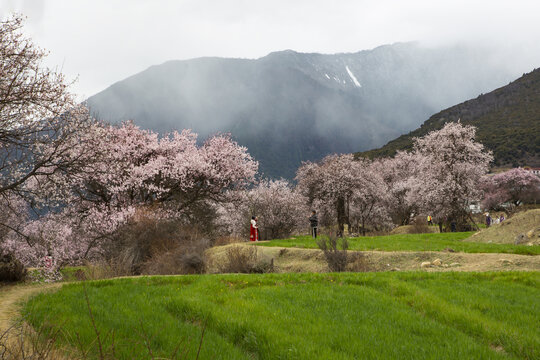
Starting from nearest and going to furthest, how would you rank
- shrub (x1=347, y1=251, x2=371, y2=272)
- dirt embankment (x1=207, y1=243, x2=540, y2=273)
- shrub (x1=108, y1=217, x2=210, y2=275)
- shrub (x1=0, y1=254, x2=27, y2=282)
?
dirt embankment (x1=207, y1=243, x2=540, y2=273) < shrub (x1=0, y1=254, x2=27, y2=282) < shrub (x1=347, y1=251, x2=371, y2=272) < shrub (x1=108, y1=217, x2=210, y2=275)

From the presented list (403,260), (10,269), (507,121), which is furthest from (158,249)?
(507,121)

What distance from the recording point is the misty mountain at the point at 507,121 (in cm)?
7212

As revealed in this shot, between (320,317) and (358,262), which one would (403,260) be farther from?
(320,317)

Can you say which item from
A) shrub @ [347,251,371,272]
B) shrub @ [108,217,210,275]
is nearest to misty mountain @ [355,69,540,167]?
shrub @ [347,251,371,272]

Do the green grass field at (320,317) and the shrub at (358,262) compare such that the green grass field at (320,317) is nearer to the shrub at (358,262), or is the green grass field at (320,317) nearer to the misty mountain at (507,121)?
the shrub at (358,262)

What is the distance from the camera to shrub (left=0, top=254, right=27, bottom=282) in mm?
12539

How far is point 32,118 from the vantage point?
11.8m

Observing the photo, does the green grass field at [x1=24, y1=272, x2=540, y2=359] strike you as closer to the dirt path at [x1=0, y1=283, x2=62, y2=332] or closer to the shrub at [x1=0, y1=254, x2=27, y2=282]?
the dirt path at [x1=0, y1=283, x2=62, y2=332]

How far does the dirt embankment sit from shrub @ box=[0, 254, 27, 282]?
7038mm

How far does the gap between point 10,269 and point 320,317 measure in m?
11.7

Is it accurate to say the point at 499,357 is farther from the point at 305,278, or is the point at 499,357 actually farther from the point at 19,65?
the point at 19,65

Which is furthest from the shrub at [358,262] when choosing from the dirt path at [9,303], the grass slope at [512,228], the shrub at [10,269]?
the shrub at [10,269]

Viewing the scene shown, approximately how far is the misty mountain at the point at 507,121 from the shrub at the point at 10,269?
2378 inches

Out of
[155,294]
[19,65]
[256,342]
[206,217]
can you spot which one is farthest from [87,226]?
[256,342]
